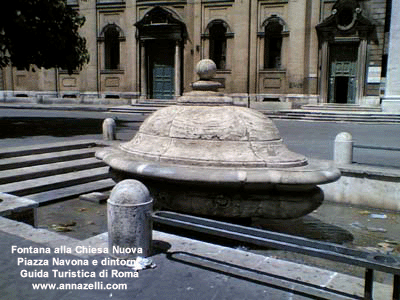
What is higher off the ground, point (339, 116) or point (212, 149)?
point (212, 149)

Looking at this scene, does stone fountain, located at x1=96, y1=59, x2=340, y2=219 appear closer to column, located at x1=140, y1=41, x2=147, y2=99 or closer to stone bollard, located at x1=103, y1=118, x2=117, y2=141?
stone bollard, located at x1=103, y1=118, x2=117, y2=141

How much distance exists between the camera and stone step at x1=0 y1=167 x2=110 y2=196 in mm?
7195

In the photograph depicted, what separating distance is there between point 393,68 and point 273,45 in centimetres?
724

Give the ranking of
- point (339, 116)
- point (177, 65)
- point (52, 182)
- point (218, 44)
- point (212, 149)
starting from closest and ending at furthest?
point (212, 149)
point (52, 182)
point (339, 116)
point (177, 65)
point (218, 44)

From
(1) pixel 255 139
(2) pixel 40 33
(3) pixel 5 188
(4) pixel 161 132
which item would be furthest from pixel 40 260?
(2) pixel 40 33

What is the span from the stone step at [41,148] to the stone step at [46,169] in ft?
1.58

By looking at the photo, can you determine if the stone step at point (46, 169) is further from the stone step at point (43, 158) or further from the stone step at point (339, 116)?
the stone step at point (339, 116)

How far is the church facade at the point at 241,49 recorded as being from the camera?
24.0m

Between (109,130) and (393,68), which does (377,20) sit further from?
(109,130)

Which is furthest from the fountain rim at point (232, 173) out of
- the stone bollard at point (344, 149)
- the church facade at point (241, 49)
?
the church facade at point (241, 49)

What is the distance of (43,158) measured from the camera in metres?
8.62

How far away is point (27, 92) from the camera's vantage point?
31078 mm

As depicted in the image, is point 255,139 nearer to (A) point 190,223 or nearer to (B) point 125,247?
(A) point 190,223

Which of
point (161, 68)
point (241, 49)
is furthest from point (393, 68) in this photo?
point (161, 68)
